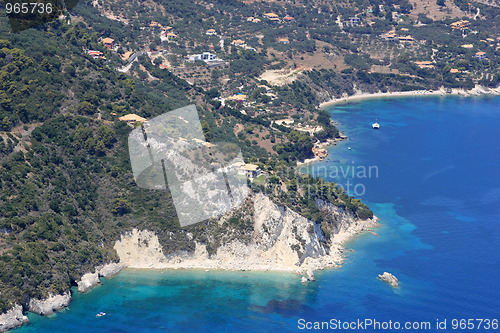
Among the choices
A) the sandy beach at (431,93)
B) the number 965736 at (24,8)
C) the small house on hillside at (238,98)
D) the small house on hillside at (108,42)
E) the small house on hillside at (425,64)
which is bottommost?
the sandy beach at (431,93)

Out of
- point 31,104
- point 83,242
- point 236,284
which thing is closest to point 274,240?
point 236,284

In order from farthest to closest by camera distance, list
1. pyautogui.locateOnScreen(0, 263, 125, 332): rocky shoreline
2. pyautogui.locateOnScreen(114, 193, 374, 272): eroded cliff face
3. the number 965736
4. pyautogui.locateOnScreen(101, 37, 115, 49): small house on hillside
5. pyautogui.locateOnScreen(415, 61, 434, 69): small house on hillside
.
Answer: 1. pyautogui.locateOnScreen(415, 61, 434, 69): small house on hillside
2. pyautogui.locateOnScreen(101, 37, 115, 49): small house on hillside
3. the number 965736
4. pyautogui.locateOnScreen(114, 193, 374, 272): eroded cliff face
5. pyautogui.locateOnScreen(0, 263, 125, 332): rocky shoreline

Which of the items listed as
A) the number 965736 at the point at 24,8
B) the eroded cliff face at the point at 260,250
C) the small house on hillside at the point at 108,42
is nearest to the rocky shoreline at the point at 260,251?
the eroded cliff face at the point at 260,250

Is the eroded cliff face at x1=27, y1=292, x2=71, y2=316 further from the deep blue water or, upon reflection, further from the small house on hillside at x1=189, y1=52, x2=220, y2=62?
the small house on hillside at x1=189, y1=52, x2=220, y2=62

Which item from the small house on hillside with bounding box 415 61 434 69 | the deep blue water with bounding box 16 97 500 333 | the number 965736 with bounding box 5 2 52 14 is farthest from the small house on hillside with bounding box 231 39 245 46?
the deep blue water with bounding box 16 97 500 333

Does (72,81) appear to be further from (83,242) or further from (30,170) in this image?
(83,242)

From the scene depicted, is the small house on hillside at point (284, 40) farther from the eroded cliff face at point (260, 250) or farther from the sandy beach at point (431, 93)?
the eroded cliff face at point (260, 250)

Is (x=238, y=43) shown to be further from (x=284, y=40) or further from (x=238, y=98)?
(x=238, y=98)
